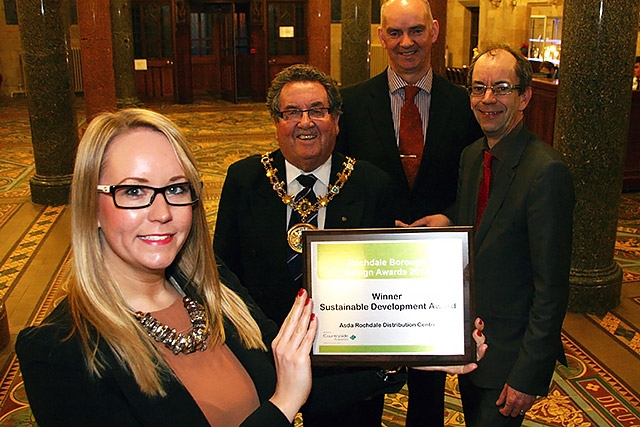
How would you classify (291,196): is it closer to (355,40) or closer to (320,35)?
(355,40)

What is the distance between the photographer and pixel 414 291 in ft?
5.84

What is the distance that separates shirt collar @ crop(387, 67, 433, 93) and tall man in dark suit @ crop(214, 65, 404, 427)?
2.15ft

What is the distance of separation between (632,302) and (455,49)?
1389 cm

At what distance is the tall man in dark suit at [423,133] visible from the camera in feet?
9.89

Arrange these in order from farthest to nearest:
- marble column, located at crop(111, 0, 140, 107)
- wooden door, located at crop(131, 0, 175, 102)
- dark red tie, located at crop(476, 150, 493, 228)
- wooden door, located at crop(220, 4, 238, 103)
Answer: wooden door, located at crop(220, 4, 238, 103) < wooden door, located at crop(131, 0, 175, 102) < marble column, located at crop(111, 0, 140, 107) < dark red tie, located at crop(476, 150, 493, 228)

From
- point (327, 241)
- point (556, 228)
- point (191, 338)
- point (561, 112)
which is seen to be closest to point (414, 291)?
point (327, 241)

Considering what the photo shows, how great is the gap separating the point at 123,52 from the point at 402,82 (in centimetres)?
1251

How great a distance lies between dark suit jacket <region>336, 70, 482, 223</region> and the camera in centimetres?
303

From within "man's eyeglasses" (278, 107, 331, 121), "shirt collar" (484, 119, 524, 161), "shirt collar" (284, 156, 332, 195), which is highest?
"man's eyeglasses" (278, 107, 331, 121)

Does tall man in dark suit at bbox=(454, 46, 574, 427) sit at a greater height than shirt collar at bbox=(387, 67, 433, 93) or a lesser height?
lesser

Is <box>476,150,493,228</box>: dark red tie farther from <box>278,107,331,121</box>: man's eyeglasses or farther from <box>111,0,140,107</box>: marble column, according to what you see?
<box>111,0,140,107</box>: marble column

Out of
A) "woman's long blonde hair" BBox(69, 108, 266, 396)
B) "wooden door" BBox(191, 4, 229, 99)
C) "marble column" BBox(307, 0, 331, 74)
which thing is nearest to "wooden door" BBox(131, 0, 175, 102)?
"wooden door" BBox(191, 4, 229, 99)

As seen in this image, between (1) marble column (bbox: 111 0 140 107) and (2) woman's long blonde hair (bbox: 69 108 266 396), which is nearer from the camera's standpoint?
(2) woman's long blonde hair (bbox: 69 108 266 396)

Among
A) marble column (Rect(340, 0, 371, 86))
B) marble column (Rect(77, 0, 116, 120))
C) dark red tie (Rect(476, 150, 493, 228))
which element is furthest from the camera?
marble column (Rect(340, 0, 371, 86))
